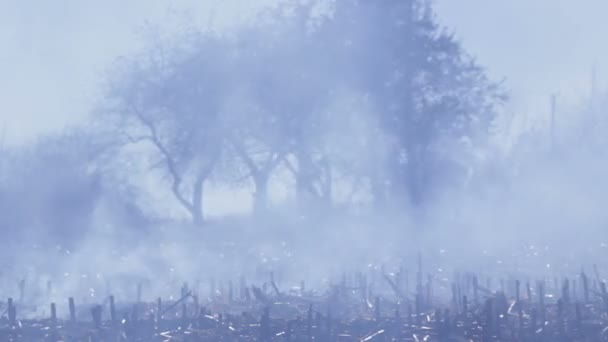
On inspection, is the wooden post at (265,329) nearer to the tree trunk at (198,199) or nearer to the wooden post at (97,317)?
the wooden post at (97,317)

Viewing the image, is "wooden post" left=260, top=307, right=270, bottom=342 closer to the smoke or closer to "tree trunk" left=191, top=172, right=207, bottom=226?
the smoke

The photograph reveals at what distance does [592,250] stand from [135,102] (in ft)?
54.1

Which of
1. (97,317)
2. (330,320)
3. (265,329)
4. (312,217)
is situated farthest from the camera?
(312,217)

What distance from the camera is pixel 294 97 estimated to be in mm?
33531

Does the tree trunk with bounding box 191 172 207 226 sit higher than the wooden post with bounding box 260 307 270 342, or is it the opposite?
the tree trunk with bounding box 191 172 207 226

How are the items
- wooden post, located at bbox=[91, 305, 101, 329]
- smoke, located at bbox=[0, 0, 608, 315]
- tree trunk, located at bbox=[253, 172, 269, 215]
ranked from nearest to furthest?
1. wooden post, located at bbox=[91, 305, 101, 329]
2. smoke, located at bbox=[0, 0, 608, 315]
3. tree trunk, located at bbox=[253, 172, 269, 215]

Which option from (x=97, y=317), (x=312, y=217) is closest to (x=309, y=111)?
(x=312, y=217)

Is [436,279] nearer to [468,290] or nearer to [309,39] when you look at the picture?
[468,290]

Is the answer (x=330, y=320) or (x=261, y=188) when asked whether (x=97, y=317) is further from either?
(x=261, y=188)

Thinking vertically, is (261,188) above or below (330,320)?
above

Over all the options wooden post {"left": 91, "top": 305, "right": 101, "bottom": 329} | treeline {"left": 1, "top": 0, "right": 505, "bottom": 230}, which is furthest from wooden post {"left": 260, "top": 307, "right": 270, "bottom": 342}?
treeline {"left": 1, "top": 0, "right": 505, "bottom": 230}

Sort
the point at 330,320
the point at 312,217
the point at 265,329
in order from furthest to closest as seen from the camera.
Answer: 1. the point at 312,217
2. the point at 330,320
3. the point at 265,329

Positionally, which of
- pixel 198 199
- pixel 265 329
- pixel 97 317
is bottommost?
pixel 265 329

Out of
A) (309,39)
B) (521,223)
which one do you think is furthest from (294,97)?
(521,223)
